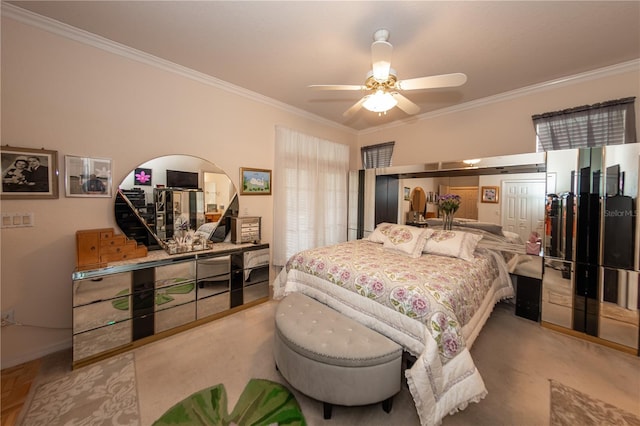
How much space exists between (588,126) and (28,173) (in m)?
5.36

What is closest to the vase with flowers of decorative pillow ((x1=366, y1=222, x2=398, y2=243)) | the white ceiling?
decorative pillow ((x1=366, y1=222, x2=398, y2=243))

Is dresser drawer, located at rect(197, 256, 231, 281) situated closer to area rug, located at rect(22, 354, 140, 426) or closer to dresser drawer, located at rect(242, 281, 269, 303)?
dresser drawer, located at rect(242, 281, 269, 303)

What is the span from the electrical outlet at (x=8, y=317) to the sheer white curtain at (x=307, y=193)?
2475 mm

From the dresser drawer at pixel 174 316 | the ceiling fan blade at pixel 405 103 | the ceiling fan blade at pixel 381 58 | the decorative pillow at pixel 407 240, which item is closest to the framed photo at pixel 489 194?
the decorative pillow at pixel 407 240

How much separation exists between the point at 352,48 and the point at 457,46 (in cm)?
96

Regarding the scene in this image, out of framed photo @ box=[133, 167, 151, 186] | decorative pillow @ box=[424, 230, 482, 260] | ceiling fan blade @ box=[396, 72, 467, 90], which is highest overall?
ceiling fan blade @ box=[396, 72, 467, 90]

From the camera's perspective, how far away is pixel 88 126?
2.23 meters

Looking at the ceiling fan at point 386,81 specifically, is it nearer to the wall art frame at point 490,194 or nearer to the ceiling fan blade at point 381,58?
the ceiling fan blade at point 381,58

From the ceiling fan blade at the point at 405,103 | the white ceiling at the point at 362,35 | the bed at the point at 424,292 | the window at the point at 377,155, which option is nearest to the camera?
the bed at the point at 424,292

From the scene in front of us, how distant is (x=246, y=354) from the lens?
2168 millimetres

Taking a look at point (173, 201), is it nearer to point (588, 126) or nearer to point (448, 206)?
point (448, 206)

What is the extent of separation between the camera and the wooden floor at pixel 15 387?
155cm

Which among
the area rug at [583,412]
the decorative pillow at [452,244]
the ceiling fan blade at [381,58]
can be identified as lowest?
the area rug at [583,412]

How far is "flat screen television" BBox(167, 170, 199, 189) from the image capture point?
2691mm
